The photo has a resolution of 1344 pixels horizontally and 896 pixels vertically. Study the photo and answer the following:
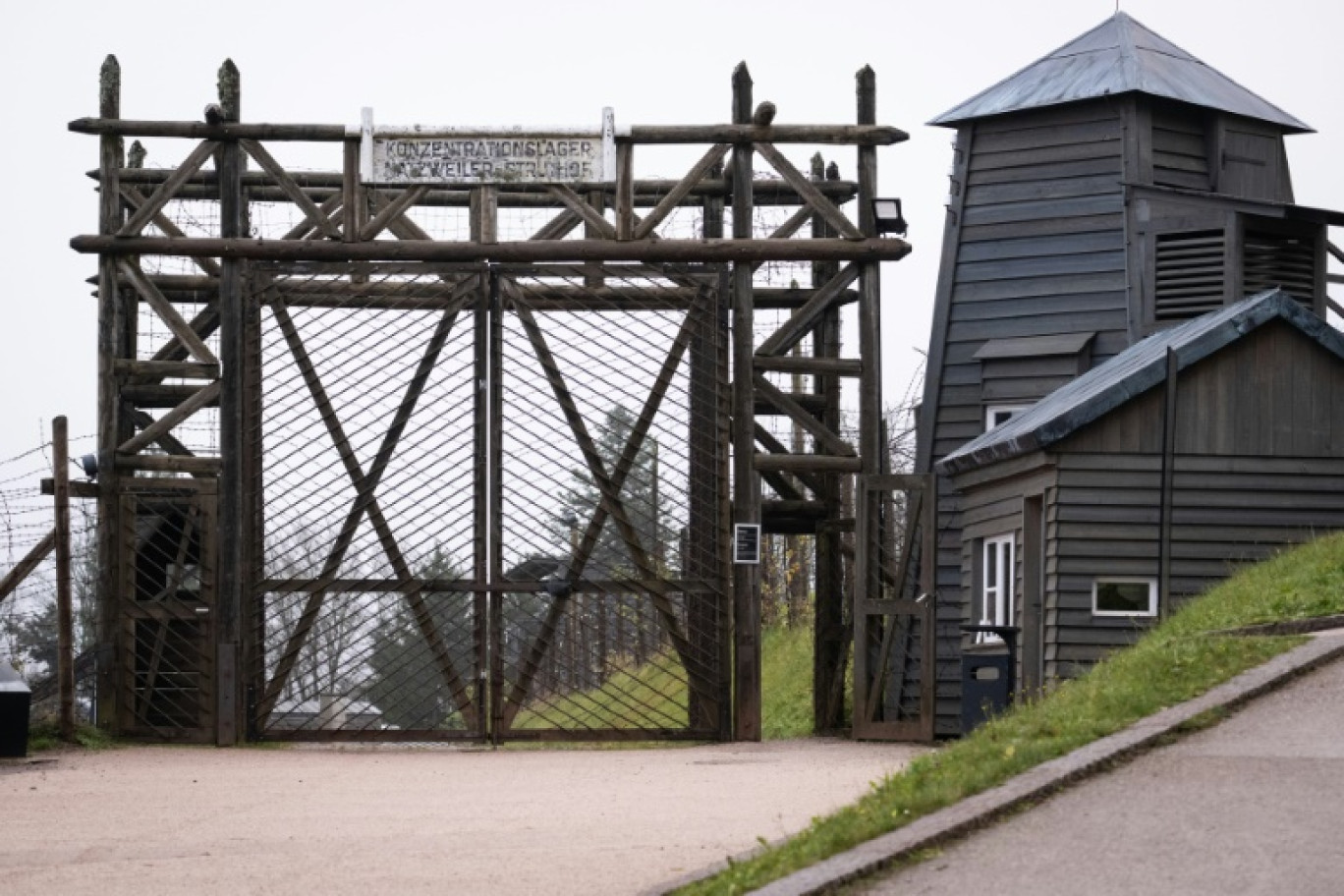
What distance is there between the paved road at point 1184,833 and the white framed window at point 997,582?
36.6 feet

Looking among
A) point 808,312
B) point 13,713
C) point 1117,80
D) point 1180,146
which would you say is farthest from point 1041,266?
point 13,713

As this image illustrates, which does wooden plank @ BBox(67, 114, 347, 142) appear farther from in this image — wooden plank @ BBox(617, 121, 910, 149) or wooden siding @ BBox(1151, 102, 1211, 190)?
wooden siding @ BBox(1151, 102, 1211, 190)

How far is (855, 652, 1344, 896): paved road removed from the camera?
25.8ft

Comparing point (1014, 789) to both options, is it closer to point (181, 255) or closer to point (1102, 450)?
point (1102, 450)

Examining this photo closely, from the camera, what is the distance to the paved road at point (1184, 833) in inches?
309

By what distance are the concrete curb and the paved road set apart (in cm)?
8

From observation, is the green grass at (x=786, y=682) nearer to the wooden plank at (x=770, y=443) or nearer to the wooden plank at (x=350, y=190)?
the wooden plank at (x=770, y=443)

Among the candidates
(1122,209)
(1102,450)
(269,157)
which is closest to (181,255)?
(269,157)

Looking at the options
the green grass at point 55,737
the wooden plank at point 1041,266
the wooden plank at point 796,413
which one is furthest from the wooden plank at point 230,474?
the wooden plank at point 1041,266

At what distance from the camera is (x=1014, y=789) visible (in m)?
9.18

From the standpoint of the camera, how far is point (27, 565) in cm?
1964

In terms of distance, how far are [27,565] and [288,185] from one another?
4.57 m

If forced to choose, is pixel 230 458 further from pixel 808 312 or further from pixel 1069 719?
pixel 1069 719

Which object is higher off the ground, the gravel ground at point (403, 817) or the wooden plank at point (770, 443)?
the wooden plank at point (770, 443)
